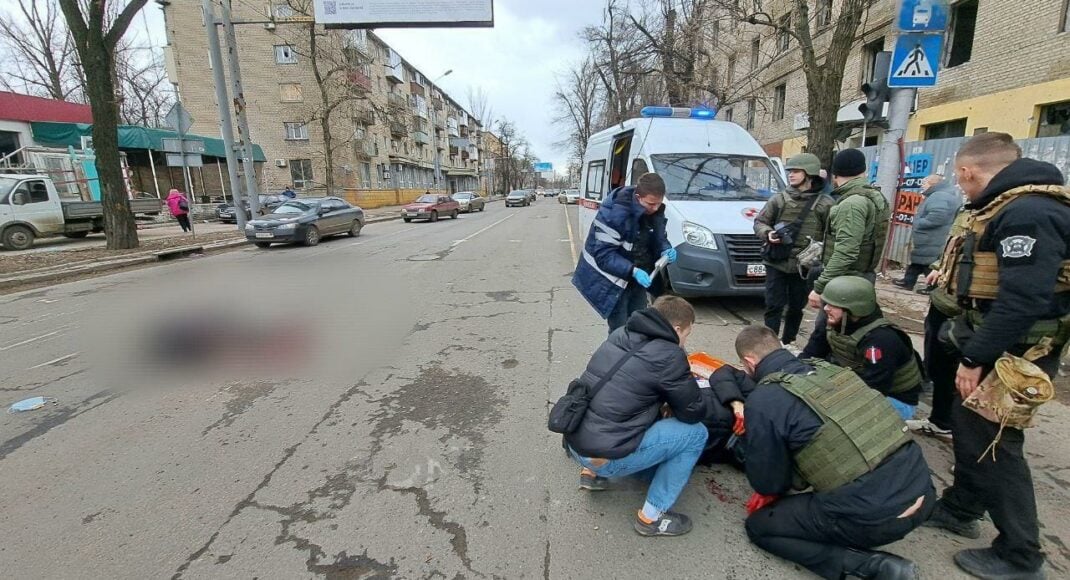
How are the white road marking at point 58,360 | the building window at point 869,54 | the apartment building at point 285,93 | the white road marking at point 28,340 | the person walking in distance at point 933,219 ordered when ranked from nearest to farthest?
the white road marking at point 58,360
the white road marking at point 28,340
the person walking in distance at point 933,219
the building window at point 869,54
the apartment building at point 285,93

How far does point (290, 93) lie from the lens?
34.7 metres

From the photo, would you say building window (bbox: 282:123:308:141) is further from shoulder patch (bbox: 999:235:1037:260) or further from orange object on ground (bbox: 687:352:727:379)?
shoulder patch (bbox: 999:235:1037:260)

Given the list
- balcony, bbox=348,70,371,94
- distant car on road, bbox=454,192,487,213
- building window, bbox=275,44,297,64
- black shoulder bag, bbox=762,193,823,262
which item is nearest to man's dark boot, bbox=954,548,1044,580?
black shoulder bag, bbox=762,193,823,262

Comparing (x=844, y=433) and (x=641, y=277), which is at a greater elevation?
(x=641, y=277)

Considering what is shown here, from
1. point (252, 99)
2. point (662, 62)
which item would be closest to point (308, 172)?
point (252, 99)

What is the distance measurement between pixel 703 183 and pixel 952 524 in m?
4.87

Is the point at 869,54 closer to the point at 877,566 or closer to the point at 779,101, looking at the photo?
the point at 779,101

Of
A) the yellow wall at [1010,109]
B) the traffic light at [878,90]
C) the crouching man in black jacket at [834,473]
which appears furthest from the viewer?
the yellow wall at [1010,109]

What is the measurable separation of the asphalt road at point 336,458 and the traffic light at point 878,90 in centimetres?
279

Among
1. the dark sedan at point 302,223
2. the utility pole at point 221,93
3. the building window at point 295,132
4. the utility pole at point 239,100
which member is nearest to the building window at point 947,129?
the dark sedan at point 302,223

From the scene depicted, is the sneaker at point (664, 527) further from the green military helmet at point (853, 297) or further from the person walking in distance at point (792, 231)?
the person walking in distance at point (792, 231)

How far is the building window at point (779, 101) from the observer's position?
870 inches

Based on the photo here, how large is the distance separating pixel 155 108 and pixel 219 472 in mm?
49614

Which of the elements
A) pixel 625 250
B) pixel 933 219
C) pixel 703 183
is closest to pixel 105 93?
pixel 703 183
